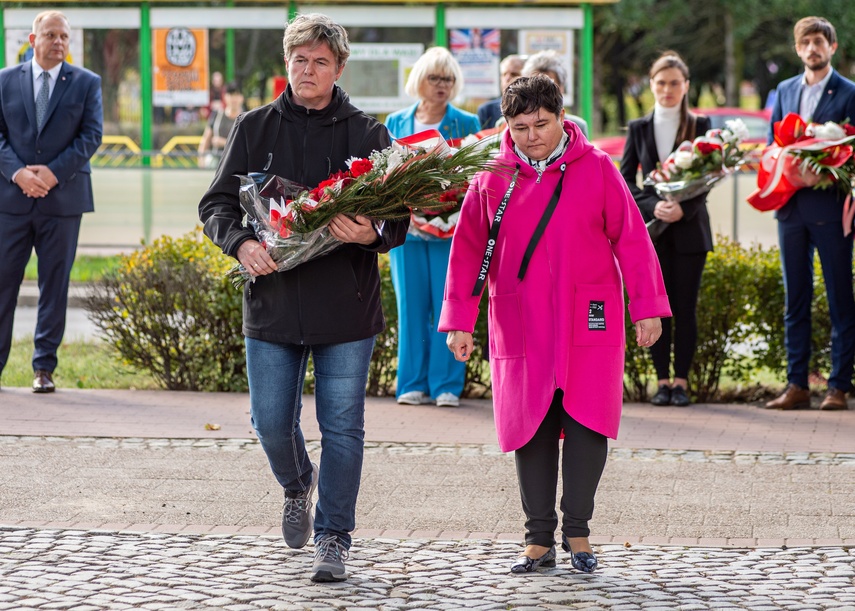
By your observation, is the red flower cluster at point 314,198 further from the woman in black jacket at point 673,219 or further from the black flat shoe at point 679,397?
the black flat shoe at point 679,397

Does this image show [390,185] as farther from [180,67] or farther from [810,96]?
[180,67]

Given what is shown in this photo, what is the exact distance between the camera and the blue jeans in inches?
200

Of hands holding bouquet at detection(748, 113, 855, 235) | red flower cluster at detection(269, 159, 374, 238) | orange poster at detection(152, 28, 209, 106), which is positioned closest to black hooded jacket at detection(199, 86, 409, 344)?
red flower cluster at detection(269, 159, 374, 238)

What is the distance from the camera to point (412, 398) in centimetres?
854

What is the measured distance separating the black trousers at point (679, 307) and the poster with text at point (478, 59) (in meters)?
6.34

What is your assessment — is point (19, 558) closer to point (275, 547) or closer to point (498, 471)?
point (275, 547)

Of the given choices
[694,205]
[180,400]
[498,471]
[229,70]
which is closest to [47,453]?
Result: [180,400]

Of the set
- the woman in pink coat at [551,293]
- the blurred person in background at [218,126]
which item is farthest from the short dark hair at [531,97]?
the blurred person in background at [218,126]

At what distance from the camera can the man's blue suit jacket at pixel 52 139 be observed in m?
8.70

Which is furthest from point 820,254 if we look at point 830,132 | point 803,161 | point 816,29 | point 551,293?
point 551,293

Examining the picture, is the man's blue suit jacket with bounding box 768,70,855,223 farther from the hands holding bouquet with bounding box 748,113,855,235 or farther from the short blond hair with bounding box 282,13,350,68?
the short blond hair with bounding box 282,13,350,68

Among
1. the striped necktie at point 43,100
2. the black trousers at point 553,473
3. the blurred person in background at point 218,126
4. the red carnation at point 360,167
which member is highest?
the blurred person in background at point 218,126

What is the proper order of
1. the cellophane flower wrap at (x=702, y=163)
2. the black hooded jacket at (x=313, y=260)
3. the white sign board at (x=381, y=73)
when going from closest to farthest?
the black hooded jacket at (x=313, y=260), the cellophane flower wrap at (x=702, y=163), the white sign board at (x=381, y=73)

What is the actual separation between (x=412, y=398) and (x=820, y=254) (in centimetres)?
266
